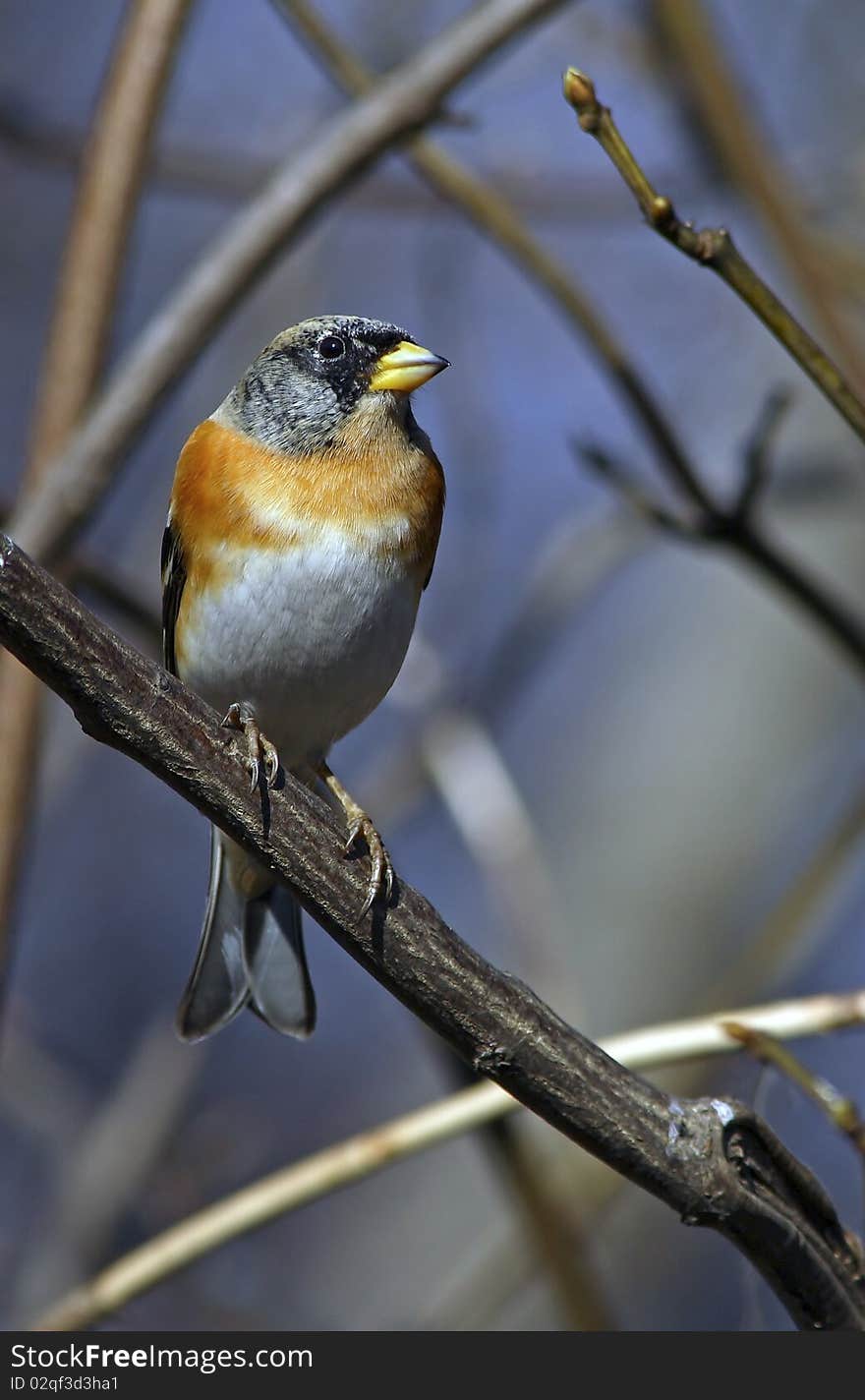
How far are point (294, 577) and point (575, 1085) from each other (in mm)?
1227

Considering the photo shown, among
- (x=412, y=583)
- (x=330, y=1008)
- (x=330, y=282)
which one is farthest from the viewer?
(x=330, y=1008)

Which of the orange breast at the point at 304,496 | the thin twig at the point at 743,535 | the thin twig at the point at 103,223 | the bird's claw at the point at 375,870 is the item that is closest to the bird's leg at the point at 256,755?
the bird's claw at the point at 375,870

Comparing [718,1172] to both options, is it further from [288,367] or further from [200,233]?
[200,233]

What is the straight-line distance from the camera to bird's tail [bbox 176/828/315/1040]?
2877 millimetres

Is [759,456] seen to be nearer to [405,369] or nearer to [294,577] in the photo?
[405,369]

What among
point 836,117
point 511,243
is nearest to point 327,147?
point 511,243

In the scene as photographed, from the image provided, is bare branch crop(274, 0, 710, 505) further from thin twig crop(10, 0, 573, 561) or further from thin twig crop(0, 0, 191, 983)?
thin twig crop(0, 0, 191, 983)

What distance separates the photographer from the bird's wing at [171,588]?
9.96 ft

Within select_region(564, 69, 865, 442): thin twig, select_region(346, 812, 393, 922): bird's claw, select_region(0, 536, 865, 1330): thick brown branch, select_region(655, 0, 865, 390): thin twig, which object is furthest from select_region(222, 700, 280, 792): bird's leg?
select_region(655, 0, 865, 390): thin twig

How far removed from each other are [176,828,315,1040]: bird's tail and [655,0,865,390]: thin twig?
5.37ft

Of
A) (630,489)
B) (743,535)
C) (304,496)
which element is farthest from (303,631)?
(743,535)

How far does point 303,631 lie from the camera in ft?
9.22

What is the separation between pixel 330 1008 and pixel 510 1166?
3.23 metres
